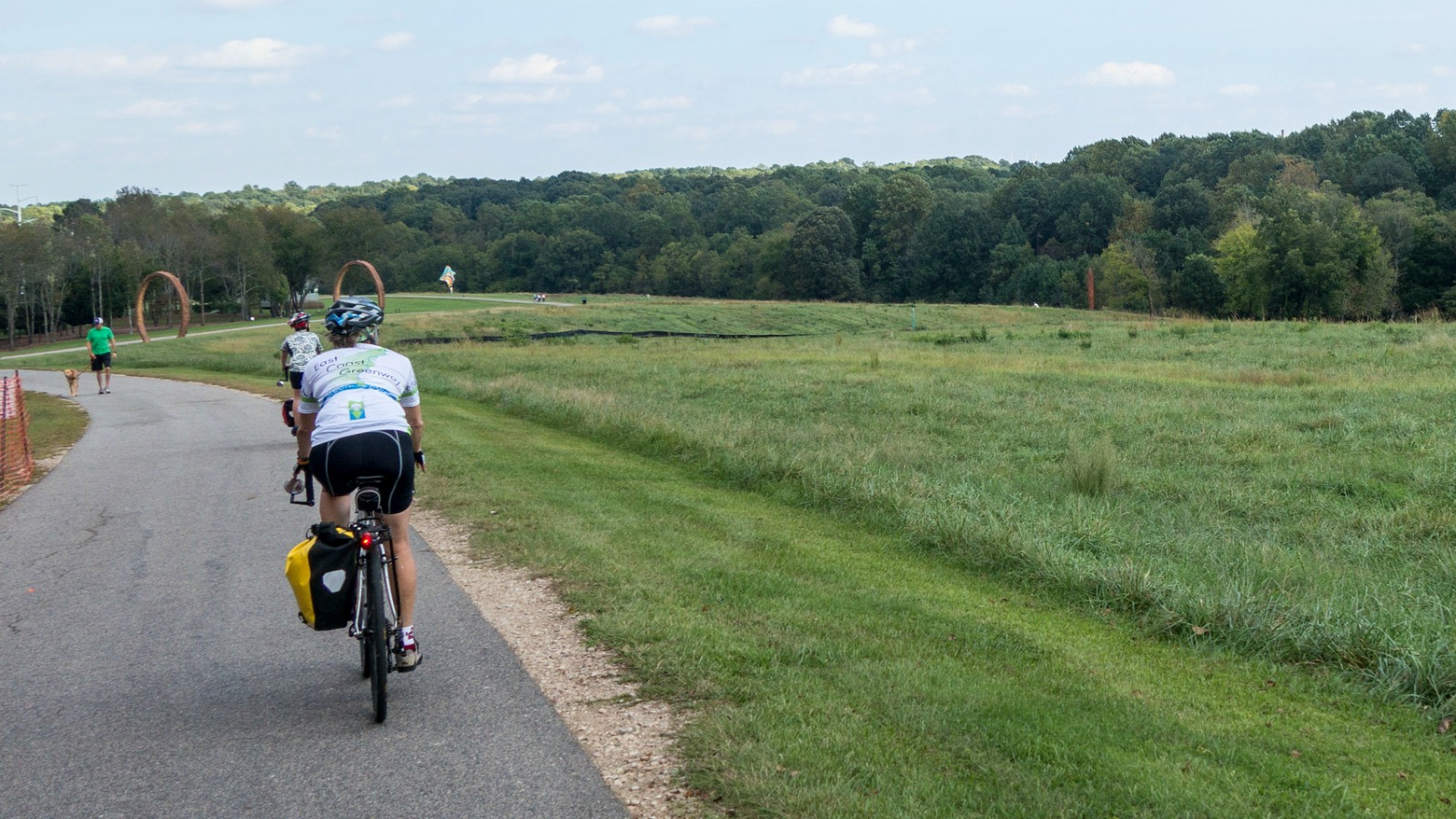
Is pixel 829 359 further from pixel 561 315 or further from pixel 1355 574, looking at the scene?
pixel 561 315

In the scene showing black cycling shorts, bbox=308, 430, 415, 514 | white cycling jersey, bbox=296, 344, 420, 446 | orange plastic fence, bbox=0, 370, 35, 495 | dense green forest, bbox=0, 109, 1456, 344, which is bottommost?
orange plastic fence, bbox=0, 370, 35, 495

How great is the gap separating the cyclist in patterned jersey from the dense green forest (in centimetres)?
7051

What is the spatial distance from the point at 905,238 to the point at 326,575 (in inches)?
4919

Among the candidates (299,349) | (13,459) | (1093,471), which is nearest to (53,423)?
(13,459)

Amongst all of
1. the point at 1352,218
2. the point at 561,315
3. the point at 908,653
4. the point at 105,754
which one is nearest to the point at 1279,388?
the point at 908,653

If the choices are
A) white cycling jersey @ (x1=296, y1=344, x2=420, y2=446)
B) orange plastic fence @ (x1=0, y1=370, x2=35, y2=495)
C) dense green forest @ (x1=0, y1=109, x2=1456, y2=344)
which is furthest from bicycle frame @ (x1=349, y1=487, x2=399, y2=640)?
dense green forest @ (x1=0, y1=109, x2=1456, y2=344)

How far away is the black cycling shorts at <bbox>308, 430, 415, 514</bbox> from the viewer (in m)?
5.57

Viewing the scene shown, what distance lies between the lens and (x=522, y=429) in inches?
752

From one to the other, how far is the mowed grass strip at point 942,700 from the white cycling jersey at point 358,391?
73.9 inches

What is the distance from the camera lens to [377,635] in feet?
17.6

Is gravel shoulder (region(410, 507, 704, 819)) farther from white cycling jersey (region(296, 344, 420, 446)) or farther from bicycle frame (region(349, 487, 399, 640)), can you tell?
white cycling jersey (region(296, 344, 420, 446))

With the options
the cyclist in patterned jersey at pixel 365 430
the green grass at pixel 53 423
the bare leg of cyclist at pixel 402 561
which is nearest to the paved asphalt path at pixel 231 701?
the bare leg of cyclist at pixel 402 561

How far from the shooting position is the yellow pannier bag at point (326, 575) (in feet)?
17.9

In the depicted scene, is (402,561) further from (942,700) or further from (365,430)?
(942,700)
